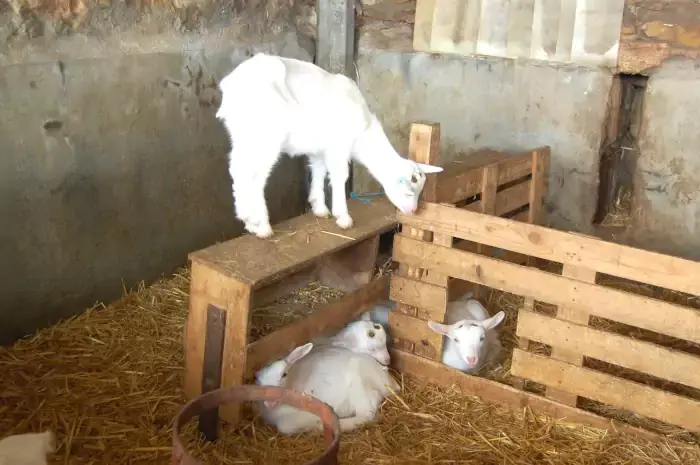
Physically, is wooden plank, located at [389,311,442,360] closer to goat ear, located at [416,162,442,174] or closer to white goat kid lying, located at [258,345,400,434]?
white goat kid lying, located at [258,345,400,434]

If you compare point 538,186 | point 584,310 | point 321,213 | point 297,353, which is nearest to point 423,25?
point 538,186

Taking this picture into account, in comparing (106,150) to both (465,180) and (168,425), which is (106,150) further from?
(465,180)

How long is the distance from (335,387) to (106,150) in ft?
7.00

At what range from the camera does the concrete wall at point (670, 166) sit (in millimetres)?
4832

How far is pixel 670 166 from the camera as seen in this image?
4.98 metres

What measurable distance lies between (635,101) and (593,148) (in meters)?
0.65

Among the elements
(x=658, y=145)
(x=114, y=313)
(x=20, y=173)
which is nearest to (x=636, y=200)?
(x=658, y=145)

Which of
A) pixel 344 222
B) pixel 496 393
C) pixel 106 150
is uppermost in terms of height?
pixel 106 150

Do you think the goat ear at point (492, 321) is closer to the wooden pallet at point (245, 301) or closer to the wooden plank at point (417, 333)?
the wooden plank at point (417, 333)

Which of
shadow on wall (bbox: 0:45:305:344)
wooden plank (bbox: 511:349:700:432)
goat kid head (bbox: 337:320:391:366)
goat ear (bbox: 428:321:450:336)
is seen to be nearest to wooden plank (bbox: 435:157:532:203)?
goat ear (bbox: 428:321:450:336)

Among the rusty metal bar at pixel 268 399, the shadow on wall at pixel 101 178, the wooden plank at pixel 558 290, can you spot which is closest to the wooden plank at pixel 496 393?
the wooden plank at pixel 558 290

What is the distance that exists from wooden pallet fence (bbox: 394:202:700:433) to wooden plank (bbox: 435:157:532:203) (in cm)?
39

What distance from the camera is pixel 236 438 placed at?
3406 millimetres

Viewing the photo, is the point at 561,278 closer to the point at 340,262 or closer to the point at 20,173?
the point at 340,262
